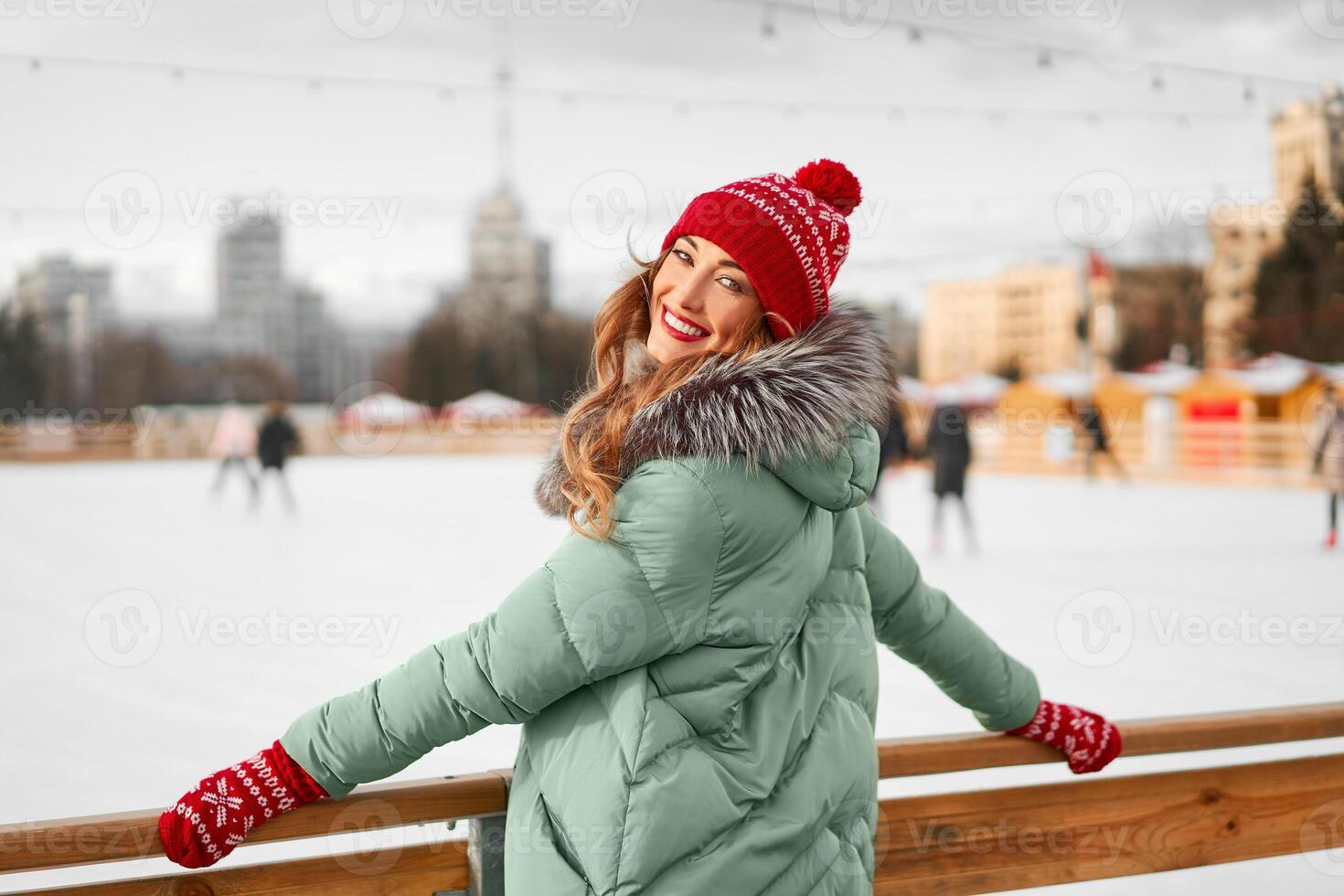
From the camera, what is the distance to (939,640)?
1.16 metres

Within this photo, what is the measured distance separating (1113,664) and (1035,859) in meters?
2.42

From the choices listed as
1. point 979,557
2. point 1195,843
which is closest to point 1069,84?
point 979,557

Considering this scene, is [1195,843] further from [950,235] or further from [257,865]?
[950,235]

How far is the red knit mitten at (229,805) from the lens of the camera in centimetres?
89
